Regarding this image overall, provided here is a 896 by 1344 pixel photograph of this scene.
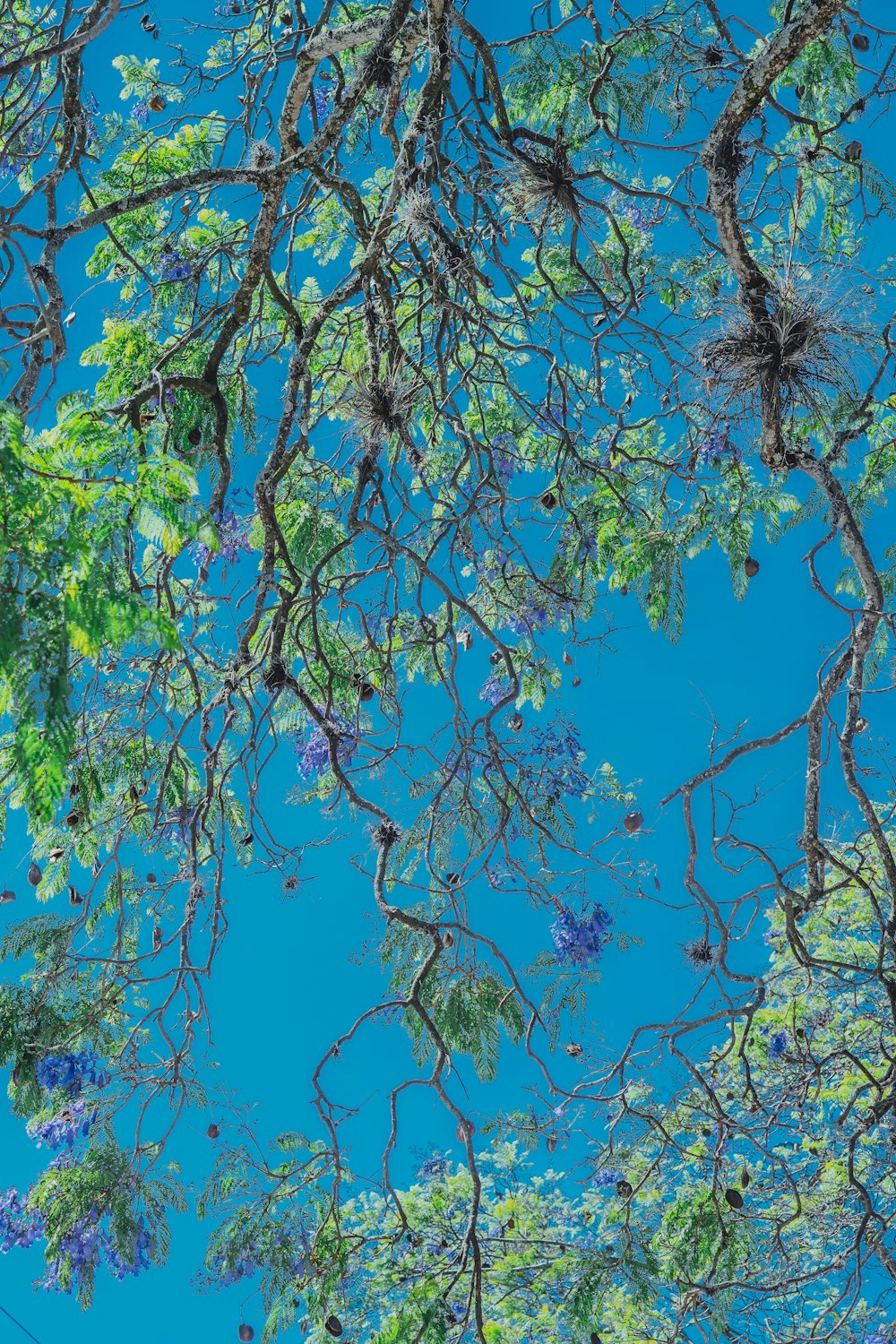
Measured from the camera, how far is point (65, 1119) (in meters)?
3.23

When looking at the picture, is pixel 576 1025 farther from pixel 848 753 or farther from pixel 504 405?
pixel 504 405

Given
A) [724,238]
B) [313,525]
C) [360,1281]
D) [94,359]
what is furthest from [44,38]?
[360,1281]

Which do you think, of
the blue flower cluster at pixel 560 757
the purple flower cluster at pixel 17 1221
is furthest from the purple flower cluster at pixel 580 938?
the purple flower cluster at pixel 17 1221

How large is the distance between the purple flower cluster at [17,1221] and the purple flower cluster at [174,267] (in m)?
2.48

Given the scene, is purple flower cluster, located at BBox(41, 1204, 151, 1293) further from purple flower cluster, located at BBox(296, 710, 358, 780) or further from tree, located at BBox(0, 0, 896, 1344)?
purple flower cluster, located at BBox(296, 710, 358, 780)

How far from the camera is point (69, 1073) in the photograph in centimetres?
339

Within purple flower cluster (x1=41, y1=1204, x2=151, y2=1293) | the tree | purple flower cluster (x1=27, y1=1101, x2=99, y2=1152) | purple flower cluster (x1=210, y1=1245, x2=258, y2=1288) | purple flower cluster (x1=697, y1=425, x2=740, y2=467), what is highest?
purple flower cluster (x1=697, y1=425, x2=740, y2=467)

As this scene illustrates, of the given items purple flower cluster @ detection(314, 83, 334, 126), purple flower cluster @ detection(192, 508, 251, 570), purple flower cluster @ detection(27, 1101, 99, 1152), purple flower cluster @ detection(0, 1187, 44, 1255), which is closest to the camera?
purple flower cluster @ detection(27, 1101, 99, 1152)

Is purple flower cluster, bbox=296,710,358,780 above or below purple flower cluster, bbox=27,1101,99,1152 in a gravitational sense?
above

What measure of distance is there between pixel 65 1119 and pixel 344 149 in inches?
114

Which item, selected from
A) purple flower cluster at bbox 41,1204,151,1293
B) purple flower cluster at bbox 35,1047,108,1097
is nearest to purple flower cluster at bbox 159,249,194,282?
purple flower cluster at bbox 35,1047,108,1097

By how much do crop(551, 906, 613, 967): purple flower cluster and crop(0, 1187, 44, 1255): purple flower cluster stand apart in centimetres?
156

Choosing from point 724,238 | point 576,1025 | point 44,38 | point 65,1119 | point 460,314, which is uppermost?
point 44,38

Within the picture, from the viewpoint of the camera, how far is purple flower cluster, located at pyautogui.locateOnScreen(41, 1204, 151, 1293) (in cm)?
330
